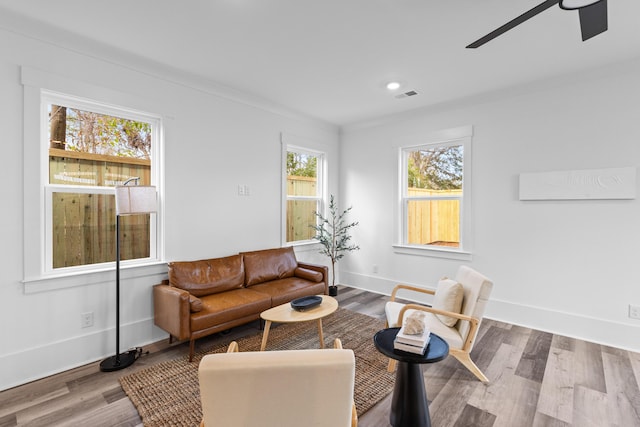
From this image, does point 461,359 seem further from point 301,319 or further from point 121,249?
point 121,249

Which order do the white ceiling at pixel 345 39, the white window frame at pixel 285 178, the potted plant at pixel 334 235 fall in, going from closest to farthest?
1. the white ceiling at pixel 345 39
2. the white window frame at pixel 285 178
3. the potted plant at pixel 334 235

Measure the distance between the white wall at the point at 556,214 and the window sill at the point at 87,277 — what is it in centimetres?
333

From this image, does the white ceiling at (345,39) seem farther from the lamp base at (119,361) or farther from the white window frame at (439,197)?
the lamp base at (119,361)

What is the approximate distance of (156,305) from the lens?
2990 mm

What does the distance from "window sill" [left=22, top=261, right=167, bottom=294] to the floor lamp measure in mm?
273

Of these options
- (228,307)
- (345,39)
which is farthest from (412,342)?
(345,39)

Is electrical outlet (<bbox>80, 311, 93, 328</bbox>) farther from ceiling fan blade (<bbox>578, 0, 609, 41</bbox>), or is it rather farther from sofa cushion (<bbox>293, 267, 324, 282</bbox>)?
ceiling fan blade (<bbox>578, 0, 609, 41</bbox>)

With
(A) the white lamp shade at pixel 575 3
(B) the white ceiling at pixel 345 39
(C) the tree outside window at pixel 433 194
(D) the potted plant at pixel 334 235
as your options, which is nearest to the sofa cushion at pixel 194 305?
(B) the white ceiling at pixel 345 39

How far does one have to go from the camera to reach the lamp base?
2.55m

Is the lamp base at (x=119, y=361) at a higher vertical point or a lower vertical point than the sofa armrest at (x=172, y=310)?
lower

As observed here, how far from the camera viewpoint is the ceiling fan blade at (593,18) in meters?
1.67

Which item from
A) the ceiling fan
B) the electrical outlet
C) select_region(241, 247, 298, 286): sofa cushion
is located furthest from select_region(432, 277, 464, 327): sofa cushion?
the electrical outlet

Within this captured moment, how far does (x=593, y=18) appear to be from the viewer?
1.78 metres

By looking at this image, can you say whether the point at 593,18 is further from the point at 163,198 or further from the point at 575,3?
the point at 163,198
